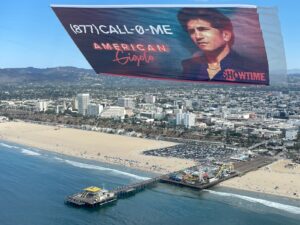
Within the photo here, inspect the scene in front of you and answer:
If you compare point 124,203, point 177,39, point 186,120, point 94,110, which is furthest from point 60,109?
point 177,39

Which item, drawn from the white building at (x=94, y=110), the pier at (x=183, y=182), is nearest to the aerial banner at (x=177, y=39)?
the pier at (x=183, y=182)

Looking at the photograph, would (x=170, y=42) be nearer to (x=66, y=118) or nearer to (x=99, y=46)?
(x=99, y=46)

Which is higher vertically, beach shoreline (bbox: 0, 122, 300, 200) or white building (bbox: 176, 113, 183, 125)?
white building (bbox: 176, 113, 183, 125)

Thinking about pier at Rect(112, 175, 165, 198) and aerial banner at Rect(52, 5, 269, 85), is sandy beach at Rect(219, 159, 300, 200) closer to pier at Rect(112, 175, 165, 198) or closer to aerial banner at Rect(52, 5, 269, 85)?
pier at Rect(112, 175, 165, 198)

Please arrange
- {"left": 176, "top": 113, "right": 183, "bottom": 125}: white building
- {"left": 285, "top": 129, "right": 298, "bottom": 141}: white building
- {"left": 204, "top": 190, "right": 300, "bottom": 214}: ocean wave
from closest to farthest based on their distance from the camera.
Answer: {"left": 204, "top": 190, "right": 300, "bottom": 214}: ocean wave < {"left": 285, "top": 129, "right": 298, "bottom": 141}: white building < {"left": 176, "top": 113, "right": 183, "bottom": 125}: white building

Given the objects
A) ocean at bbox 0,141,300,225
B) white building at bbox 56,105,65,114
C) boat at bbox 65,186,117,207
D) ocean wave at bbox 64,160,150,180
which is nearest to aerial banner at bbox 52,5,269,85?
ocean at bbox 0,141,300,225

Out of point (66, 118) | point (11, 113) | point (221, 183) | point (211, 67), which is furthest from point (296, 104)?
Result: point (211, 67)
